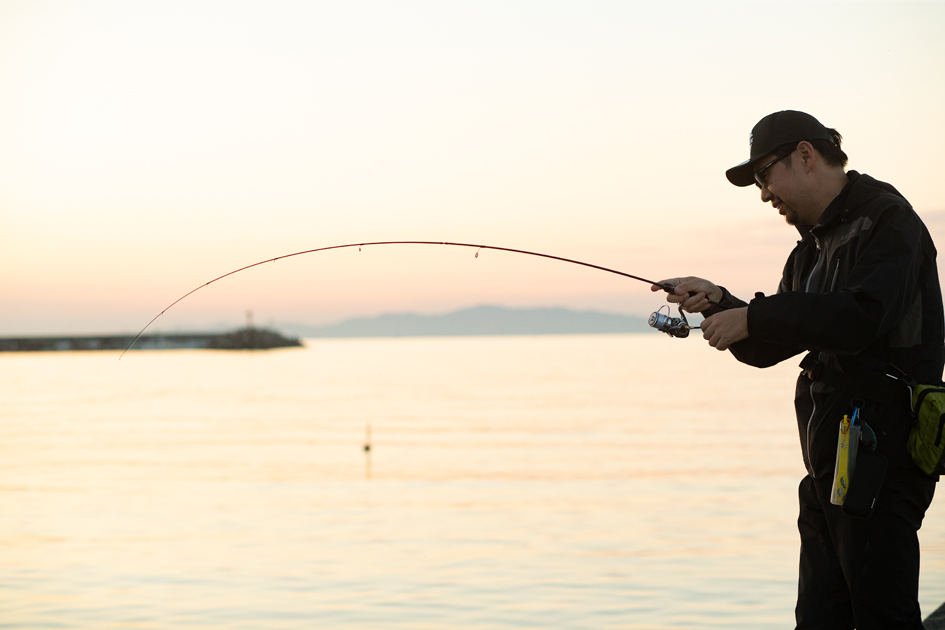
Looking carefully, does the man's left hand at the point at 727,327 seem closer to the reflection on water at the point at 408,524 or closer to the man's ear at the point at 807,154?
the man's ear at the point at 807,154

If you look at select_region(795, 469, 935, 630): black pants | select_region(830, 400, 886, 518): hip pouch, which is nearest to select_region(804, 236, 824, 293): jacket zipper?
select_region(830, 400, 886, 518): hip pouch

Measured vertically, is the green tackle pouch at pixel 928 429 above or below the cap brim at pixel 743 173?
below

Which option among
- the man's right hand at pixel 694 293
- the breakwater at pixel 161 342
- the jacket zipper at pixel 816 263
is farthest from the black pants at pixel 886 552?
Answer: the breakwater at pixel 161 342

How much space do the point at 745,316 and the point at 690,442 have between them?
21425mm

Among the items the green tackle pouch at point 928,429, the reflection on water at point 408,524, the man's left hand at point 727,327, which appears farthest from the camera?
the reflection on water at point 408,524

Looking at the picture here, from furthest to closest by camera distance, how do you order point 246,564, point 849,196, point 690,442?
1. point 690,442
2. point 246,564
3. point 849,196

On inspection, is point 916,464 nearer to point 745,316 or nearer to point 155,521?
point 745,316

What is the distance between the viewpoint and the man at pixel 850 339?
8.41ft

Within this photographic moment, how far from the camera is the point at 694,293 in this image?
3.23m

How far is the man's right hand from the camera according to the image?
10.5 feet

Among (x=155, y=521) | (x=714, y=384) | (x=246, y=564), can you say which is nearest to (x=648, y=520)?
(x=246, y=564)

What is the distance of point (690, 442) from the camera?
76.5 ft

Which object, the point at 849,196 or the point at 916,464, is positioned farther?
the point at 849,196

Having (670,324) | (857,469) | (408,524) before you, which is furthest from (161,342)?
(857,469)
